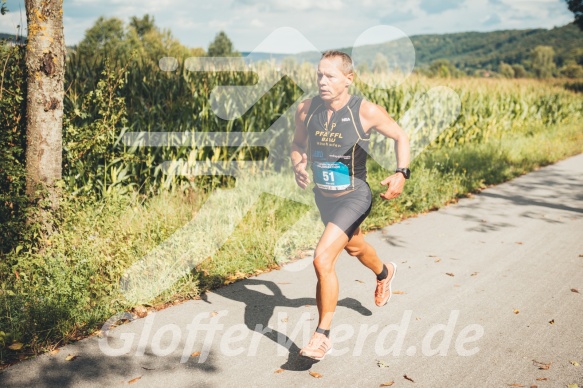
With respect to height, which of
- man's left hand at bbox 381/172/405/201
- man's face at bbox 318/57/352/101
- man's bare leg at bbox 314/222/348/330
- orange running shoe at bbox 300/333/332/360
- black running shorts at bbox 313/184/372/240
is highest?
man's face at bbox 318/57/352/101

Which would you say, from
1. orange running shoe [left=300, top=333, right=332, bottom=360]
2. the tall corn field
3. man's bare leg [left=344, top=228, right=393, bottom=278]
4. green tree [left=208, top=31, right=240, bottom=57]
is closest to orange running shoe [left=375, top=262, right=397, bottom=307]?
man's bare leg [left=344, top=228, right=393, bottom=278]

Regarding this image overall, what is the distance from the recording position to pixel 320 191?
4152mm

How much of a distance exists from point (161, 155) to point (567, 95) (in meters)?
21.8

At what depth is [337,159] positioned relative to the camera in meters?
3.95

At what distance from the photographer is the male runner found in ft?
12.1

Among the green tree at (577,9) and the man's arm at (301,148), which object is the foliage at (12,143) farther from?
the green tree at (577,9)

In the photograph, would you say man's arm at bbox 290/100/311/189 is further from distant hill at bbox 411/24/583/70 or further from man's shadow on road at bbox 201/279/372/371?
distant hill at bbox 411/24/583/70

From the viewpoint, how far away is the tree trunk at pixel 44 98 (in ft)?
17.1

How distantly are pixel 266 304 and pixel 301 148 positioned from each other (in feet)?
4.90

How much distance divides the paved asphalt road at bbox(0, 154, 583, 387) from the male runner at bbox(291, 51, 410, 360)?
0.50 m

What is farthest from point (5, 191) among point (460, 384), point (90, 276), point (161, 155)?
point (460, 384)

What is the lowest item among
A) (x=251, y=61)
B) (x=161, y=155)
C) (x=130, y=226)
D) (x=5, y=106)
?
(x=130, y=226)

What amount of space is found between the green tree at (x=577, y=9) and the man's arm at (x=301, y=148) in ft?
186

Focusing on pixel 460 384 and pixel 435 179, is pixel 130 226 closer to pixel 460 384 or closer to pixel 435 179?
pixel 460 384
